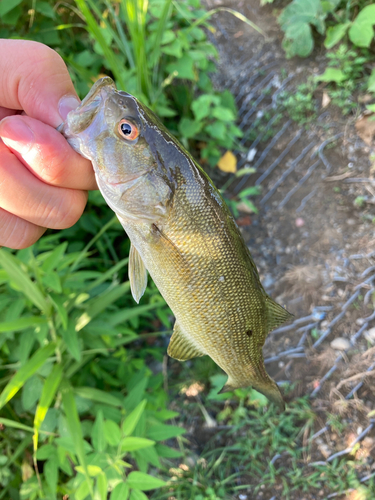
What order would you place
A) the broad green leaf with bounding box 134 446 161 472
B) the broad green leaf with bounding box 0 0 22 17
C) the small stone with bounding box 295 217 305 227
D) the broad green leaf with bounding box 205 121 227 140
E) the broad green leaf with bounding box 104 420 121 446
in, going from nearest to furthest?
the broad green leaf with bounding box 104 420 121 446 < the broad green leaf with bounding box 134 446 161 472 < the broad green leaf with bounding box 0 0 22 17 < the broad green leaf with bounding box 205 121 227 140 < the small stone with bounding box 295 217 305 227

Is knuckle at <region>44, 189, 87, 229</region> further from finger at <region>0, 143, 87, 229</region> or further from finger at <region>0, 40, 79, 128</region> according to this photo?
finger at <region>0, 40, 79, 128</region>

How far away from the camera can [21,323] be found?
167 cm

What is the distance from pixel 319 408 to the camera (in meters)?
2.67

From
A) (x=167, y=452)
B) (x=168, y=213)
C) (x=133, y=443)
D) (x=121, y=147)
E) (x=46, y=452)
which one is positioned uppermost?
(x=121, y=147)

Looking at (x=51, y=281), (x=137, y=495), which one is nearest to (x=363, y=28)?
(x=51, y=281)

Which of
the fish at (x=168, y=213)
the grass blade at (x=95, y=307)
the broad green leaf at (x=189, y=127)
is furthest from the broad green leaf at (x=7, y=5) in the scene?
the grass blade at (x=95, y=307)

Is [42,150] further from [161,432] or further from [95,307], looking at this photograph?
[161,432]

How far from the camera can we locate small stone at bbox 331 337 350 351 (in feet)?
9.30

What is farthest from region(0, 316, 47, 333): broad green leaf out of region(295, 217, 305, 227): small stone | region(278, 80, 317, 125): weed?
region(278, 80, 317, 125): weed

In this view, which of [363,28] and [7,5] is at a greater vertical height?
[363,28]

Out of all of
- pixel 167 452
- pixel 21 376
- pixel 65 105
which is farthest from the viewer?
pixel 167 452

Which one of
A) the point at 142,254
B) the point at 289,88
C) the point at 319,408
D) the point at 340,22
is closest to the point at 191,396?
the point at 319,408

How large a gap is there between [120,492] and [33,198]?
129cm

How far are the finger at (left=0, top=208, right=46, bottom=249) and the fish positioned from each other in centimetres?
38
